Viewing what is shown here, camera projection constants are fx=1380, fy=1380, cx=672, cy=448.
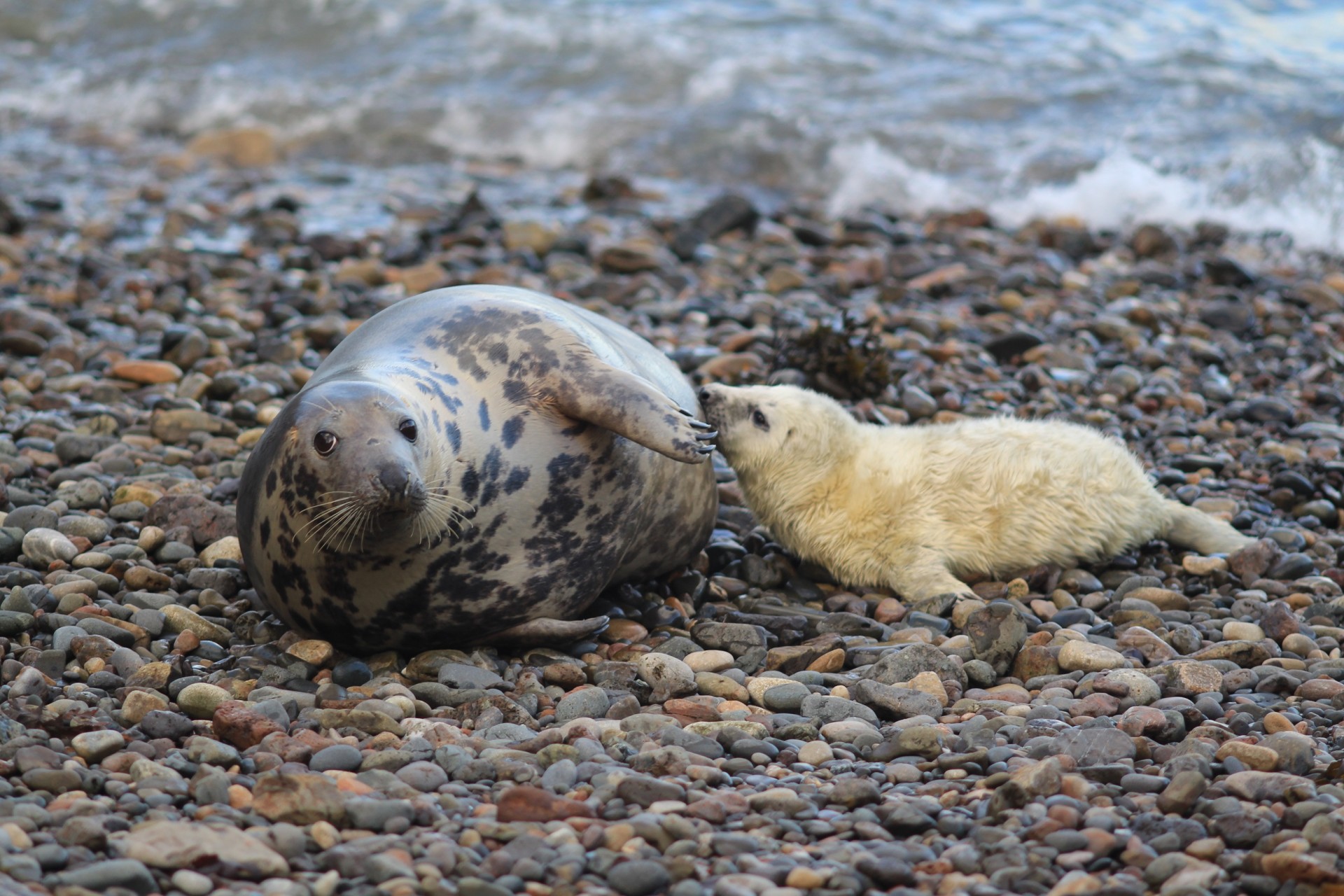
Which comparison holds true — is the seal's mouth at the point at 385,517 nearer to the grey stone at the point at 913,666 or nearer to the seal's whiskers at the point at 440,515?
the seal's whiskers at the point at 440,515

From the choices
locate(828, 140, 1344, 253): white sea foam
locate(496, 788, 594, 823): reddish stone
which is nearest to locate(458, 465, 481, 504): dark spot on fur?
locate(496, 788, 594, 823): reddish stone

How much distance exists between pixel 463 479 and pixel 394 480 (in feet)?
1.39

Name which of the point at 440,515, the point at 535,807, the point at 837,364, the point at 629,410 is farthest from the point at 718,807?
the point at 837,364

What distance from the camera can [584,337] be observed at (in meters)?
4.16

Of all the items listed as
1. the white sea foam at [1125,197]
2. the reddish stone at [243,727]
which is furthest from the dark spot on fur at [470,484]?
the white sea foam at [1125,197]

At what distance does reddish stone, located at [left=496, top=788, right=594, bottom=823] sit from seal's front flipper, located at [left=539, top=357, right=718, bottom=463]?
3.86ft

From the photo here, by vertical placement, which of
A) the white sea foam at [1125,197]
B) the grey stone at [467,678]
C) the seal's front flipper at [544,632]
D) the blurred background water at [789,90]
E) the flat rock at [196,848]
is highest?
the blurred background water at [789,90]

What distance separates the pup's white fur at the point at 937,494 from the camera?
4785mm

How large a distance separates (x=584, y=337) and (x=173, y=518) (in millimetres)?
1644

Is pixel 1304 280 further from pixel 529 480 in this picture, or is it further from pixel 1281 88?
pixel 529 480

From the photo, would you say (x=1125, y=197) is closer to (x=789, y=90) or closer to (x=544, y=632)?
(x=789, y=90)

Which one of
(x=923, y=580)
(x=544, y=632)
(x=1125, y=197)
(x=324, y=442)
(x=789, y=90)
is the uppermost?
(x=789, y=90)

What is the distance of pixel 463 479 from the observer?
12.3 ft

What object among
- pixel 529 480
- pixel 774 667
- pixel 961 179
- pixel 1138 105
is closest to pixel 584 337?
pixel 529 480
